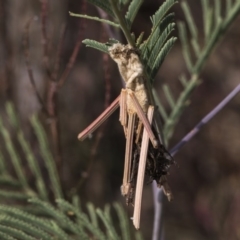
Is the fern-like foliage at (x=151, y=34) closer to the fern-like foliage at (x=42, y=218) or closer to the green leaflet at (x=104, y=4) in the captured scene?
the green leaflet at (x=104, y=4)

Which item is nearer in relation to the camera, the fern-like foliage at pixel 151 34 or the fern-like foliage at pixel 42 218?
the fern-like foliage at pixel 151 34

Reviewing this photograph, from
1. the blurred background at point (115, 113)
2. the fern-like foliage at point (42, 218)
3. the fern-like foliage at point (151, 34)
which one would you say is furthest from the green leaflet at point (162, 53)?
the blurred background at point (115, 113)

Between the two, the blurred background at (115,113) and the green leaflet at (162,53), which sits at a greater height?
the green leaflet at (162,53)

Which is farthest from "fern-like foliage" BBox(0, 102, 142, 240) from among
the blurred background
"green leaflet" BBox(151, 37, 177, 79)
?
the blurred background

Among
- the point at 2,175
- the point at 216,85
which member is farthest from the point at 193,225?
the point at 2,175

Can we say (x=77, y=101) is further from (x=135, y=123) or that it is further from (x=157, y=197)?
(x=135, y=123)

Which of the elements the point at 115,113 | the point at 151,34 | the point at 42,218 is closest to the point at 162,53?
the point at 151,34

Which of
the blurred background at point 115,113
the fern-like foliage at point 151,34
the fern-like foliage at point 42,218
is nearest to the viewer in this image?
the fern-like foliage at point 151,34

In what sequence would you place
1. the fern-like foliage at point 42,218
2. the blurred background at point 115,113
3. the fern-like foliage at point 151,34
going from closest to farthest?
the fern-like foliage at point 151,34 < the fern-like foliage at point 42,218 < the blurred background at point 115,113

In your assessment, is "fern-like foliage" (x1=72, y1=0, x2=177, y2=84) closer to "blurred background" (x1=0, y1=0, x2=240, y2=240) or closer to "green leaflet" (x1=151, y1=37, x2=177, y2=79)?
"green leaflet" (x1=151, y1=37, x2=177, y2=79)

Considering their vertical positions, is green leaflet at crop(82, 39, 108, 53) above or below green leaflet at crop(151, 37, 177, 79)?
above

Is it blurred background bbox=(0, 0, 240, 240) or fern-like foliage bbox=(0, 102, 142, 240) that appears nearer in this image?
fern-like foliage bbox=(0, 102, 142, 240)
